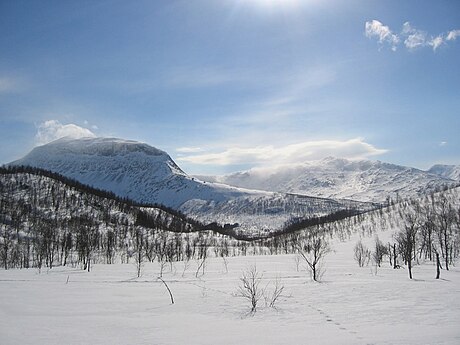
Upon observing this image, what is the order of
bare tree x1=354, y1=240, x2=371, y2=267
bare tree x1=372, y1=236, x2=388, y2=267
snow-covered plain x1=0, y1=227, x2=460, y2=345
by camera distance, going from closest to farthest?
snow-covered plain x1=0, y1=227, x2=460, y2=345 → bare tree x1=372, y1=236, x2=388, y2=267 → bare tree x1=354, y1=240, x2=371, y2=267

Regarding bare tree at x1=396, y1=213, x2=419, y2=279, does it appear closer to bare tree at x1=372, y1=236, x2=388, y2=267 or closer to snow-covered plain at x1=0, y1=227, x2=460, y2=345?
bare tree at x1=372, y1=236, x2=388, y2=267

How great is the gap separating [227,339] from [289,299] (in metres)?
8.35

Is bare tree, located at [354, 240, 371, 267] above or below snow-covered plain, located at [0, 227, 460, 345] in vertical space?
below

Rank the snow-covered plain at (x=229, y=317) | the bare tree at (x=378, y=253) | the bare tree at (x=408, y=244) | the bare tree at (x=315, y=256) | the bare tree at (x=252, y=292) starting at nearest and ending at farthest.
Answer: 1. the snow-covered plain at (x=229, y=317)
2. the bare tree at (x=252, y=292)
3. the bare tree at (x=315, y=256)
4. the bare tree at (x=408, y=244)
5. the bare tree at (x=378, y=253)

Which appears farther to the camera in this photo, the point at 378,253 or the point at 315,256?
the point at 378,253

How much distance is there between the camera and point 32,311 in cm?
1523

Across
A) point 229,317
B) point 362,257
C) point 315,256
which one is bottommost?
point 362,257

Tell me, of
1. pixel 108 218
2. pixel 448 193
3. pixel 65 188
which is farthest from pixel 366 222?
pixel 65 188

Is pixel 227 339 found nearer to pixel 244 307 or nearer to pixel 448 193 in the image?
pixel 244 307

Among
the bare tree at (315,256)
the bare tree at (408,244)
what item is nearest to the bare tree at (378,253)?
the bare tree at (408,244)

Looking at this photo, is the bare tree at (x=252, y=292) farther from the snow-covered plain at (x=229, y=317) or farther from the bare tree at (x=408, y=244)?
the bare tree at (x=408, y=244)

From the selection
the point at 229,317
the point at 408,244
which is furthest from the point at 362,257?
the point at 229,317

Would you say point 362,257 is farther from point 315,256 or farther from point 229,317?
point 229,317

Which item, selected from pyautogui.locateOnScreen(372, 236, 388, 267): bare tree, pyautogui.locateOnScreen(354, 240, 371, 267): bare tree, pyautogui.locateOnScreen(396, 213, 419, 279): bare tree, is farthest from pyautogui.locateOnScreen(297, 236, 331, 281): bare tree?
pyautogui.locateOnScreen(396, 213, 419, 279): bare tree
